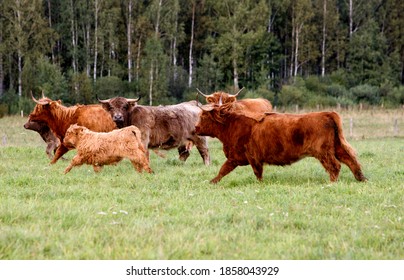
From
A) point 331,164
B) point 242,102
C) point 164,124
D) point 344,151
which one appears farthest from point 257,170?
point 242,102

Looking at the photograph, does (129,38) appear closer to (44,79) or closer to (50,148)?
(44,79)

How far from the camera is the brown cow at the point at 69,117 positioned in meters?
13.2

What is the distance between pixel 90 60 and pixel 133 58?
3.53 m

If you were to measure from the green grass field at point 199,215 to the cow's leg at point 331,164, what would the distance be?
0.46 ft

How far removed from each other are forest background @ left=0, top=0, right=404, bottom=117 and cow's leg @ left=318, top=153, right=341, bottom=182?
1221 inches

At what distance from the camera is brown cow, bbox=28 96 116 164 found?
518 inches

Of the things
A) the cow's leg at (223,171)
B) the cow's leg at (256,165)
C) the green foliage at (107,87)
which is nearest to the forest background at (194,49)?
the green foliage at (107,87)

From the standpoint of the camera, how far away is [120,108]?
40.2ft

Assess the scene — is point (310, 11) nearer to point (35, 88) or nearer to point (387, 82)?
point (387, 82)

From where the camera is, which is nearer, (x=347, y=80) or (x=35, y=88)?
(x=35, y=88)

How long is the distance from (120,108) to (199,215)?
20.7ft

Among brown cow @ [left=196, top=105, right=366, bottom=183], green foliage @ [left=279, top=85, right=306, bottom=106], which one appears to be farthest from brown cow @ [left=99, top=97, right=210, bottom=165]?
green foliage @ [left=279, top=85, right=306, bottom=106]

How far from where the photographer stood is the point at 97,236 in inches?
212
